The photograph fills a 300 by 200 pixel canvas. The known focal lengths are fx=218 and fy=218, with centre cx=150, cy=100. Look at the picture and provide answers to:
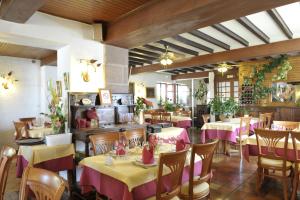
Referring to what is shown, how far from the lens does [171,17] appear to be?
302 centimetres

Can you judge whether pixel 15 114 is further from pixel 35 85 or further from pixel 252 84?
pixel 252 84

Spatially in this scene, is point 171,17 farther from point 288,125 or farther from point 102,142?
point 288,125

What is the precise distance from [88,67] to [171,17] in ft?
6.40

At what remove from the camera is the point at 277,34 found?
5355mm

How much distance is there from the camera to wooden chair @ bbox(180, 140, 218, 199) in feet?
7.06

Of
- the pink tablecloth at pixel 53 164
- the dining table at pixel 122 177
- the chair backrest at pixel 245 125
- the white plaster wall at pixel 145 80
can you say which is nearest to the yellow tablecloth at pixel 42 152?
the pink tablecloth at pixel 53 164

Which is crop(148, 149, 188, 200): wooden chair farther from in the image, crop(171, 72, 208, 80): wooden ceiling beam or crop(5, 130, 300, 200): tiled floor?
crop(171, 72, 208, 80): wooden ceiling beam

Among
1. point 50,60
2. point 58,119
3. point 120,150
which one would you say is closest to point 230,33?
point 120,150

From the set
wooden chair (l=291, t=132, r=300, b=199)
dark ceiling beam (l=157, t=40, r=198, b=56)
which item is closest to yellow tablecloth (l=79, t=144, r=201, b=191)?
wooden chair (l=291, t=132, r=300, b=199)

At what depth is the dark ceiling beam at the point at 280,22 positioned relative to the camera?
4.06 meters

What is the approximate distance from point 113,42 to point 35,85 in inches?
149

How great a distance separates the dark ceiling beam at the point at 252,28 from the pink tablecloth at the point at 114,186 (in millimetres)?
3419

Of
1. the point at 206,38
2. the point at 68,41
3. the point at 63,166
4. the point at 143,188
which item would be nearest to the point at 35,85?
the point at 68,41

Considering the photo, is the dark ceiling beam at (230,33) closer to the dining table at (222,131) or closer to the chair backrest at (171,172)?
the dining table at (222,131)
